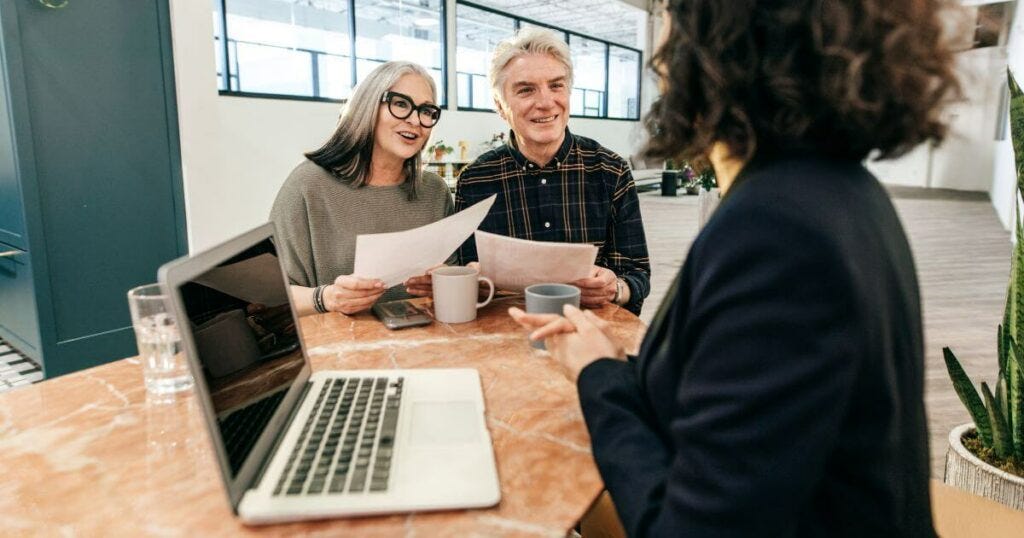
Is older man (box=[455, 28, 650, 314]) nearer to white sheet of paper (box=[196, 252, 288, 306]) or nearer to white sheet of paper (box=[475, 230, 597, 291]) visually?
white sheet of paper (box=[475, 230, 597, 291])

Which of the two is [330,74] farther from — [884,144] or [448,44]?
[884,144]

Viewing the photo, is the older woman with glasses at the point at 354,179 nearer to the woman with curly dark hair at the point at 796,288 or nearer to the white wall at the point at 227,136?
the white wall at the point at 227,136

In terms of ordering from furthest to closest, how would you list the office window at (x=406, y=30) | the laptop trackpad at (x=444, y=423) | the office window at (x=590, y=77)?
1. the office window at (x=590, y=77)
2. the office window at (x=406, y=30)
3. the laptop trackpad at (x=444, y=423)

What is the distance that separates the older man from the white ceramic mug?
1.85 ft

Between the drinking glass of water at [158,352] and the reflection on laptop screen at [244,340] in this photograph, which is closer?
the reflection on laptop screen at [244,340]

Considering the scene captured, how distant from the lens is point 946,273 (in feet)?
18.2

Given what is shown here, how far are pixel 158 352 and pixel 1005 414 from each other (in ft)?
6.36

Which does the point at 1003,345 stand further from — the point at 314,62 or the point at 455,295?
the point at 314,62

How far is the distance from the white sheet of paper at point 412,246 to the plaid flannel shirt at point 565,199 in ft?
Answer: 1.77

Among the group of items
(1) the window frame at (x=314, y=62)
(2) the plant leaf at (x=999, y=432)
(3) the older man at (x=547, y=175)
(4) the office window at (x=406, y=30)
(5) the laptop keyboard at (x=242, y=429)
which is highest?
(4) the office window at (x=406, y=30)

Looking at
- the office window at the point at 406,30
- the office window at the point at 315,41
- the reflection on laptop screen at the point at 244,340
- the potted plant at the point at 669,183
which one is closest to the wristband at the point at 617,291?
the reflection on laptop screen at the point at 244,340

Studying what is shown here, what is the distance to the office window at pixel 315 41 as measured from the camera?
18.6 ft

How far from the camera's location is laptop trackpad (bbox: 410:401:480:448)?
80 cm

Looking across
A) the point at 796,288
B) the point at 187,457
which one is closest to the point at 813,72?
the point at 796,288
